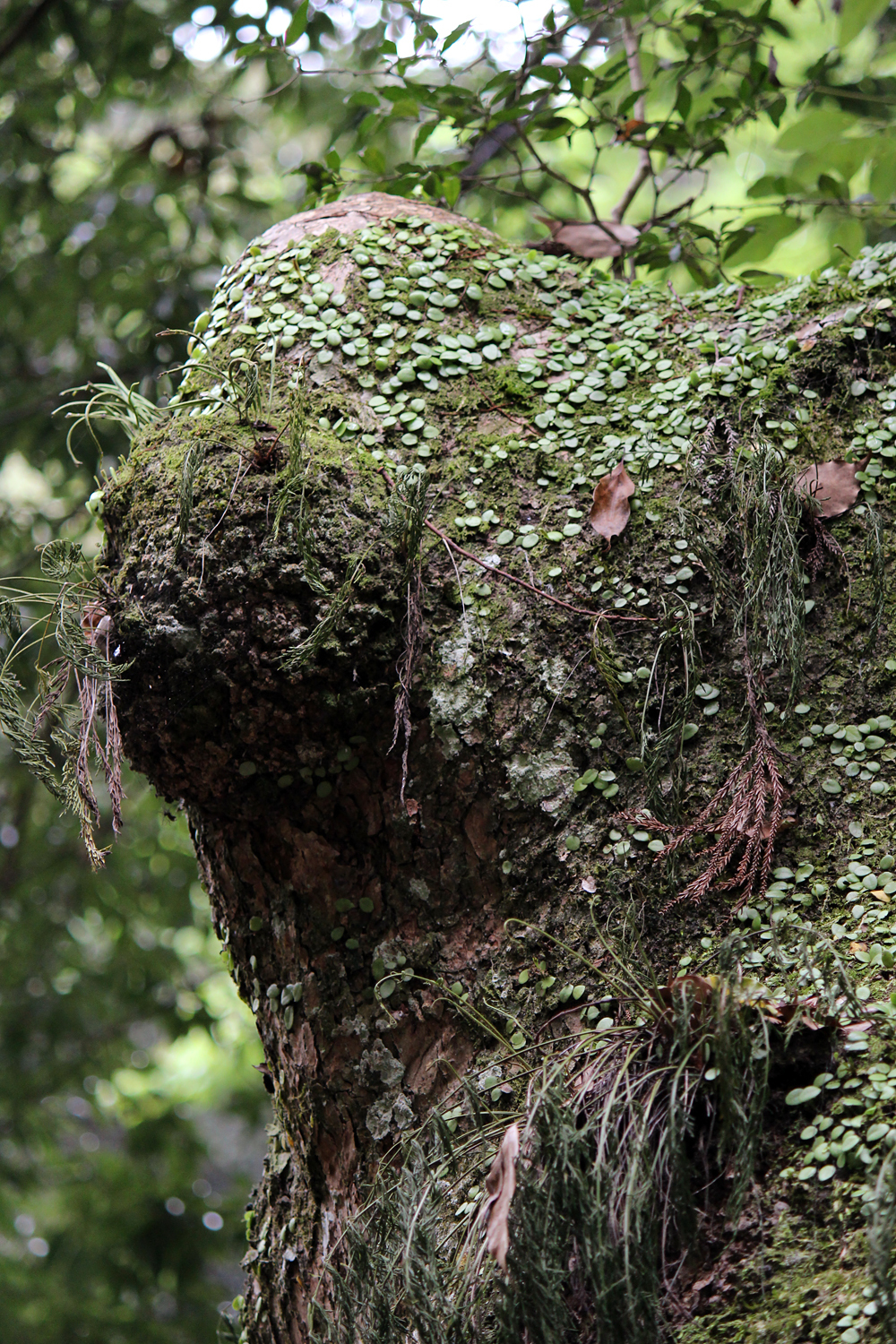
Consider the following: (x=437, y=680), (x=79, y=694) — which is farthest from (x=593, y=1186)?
(x=79, y=694)

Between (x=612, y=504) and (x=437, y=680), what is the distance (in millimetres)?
526

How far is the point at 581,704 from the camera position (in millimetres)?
1898

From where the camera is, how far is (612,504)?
6.67 feet

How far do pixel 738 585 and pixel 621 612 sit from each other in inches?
8.9

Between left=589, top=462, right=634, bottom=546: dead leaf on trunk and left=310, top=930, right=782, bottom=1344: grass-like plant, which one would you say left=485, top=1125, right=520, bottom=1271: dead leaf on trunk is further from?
left=589, top=462, right=634, bottom=546: dead leaf on trunk

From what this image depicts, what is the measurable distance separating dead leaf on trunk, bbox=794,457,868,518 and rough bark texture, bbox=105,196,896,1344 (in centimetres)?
5

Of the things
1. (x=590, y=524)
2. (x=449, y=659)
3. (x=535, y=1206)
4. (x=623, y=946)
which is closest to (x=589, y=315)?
(x=590, y=524)

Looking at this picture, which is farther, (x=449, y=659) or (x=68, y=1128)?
(x=68, y=1128)

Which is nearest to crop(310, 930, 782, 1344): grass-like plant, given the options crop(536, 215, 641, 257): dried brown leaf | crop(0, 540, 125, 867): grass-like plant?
crop(0, 540, 125, 867): grass-like plant

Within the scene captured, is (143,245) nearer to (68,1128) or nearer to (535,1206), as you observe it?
(535,1206)

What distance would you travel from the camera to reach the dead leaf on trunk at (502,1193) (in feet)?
4.40

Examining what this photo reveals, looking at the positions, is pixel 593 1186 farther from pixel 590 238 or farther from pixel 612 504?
pixel 590 238

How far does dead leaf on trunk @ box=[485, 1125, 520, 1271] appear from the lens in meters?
1.34

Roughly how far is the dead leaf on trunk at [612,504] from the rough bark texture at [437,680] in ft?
0.10
